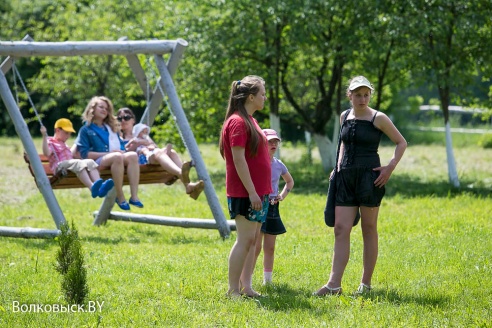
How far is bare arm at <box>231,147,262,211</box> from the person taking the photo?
5.45 metres

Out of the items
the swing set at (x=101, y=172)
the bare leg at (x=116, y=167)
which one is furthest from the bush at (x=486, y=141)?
the bare leg at (x=116, y=167)

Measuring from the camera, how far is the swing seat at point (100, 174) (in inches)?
355

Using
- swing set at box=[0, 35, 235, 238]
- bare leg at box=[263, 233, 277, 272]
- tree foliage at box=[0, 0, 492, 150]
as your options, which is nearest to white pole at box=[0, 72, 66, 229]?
swing set at box=[0, 35, 235, 238]

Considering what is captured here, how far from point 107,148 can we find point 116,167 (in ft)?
1.50

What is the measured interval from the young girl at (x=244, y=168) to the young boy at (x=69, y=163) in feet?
10.9

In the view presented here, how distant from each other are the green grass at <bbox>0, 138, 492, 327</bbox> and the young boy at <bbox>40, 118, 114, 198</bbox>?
602 mm

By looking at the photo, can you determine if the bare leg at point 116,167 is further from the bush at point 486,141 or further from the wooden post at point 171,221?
the bush at point 486,141

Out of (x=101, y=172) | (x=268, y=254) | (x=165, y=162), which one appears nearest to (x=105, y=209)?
(x=101, y=172)

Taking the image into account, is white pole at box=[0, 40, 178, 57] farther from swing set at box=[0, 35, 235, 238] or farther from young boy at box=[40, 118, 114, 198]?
young boy at box=[40, 118, 114, 198]

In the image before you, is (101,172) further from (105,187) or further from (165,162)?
(165,162)

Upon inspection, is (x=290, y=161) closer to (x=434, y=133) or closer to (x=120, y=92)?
(x=120, y=92)

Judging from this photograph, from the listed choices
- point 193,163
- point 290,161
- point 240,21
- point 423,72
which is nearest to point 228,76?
point 240,21

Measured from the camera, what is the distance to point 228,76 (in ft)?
51.3

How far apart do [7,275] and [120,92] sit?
53.5ft
